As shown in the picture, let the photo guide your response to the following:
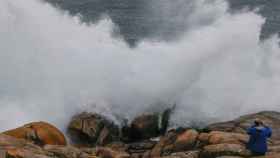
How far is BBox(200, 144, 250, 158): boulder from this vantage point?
17.0 metres

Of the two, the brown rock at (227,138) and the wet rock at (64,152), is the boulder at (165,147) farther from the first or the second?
the wet rock at (64,152)

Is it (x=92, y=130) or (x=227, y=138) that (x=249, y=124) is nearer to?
(x=227, y=138)

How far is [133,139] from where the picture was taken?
23.7 metres

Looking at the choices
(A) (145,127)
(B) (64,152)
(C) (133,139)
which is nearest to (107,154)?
(B) (64,152)

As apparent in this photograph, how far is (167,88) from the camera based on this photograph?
93.7 feet

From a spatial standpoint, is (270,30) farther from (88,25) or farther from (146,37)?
(88,25)

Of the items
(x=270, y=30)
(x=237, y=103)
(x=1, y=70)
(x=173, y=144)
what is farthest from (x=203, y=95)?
(x=270, y=30)

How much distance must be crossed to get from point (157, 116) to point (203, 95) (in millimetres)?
4069

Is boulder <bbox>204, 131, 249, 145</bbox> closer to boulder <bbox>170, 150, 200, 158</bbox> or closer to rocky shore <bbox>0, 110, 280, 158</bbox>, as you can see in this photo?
rocky shore <bbox>0, 110, 280, 158</bbox>

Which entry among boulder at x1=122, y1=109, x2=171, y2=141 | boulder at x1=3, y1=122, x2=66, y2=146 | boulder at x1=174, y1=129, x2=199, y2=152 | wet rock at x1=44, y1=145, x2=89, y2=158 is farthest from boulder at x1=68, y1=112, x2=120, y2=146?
wet rock at x1=44, y1=145, x2=89, y2=158

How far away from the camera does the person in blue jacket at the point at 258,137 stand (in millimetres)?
16156

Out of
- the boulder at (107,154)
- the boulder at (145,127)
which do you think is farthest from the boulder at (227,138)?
the boulder at (145,127)

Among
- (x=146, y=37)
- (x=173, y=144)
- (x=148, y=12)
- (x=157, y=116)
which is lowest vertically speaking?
(x=173, y=144)

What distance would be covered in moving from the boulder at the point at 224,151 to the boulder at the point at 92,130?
6.99 meters
